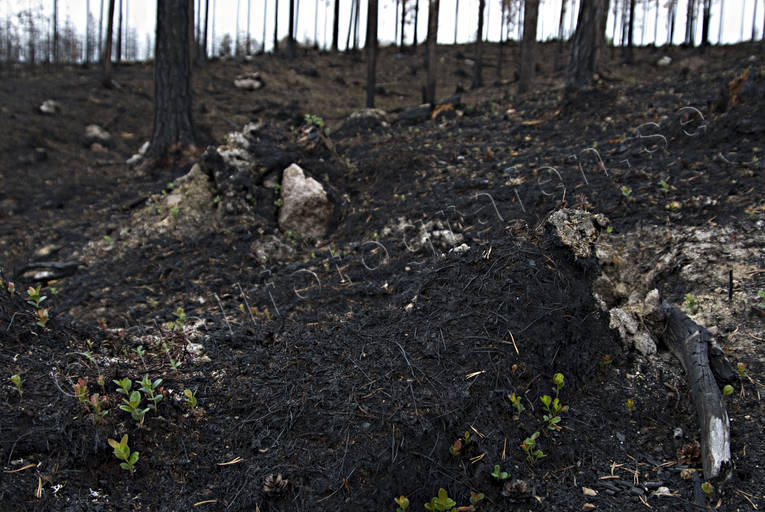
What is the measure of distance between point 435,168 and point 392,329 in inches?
148

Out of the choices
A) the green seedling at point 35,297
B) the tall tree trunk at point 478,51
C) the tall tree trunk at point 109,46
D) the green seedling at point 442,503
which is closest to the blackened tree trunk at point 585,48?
the green seedling at point 442,503

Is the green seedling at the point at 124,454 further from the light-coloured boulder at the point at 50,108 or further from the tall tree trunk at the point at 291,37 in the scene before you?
the tall tree trunk at the point at 291,37

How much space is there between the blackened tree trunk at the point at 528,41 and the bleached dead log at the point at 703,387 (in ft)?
33.8

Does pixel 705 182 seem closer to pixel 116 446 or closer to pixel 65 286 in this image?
pixel 116 446

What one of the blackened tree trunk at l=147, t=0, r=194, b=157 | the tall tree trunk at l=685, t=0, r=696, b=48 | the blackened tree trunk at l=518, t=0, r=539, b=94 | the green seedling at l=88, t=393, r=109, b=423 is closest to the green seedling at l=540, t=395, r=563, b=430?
the green seedling at l=88, t=393, r=109, b=423

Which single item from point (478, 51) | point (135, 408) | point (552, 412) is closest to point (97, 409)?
point (135, 408)

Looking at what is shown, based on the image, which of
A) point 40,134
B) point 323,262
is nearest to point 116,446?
point 323,262

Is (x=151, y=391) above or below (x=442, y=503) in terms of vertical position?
above

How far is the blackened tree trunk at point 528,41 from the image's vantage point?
11539 millimetres

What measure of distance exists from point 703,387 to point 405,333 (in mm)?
1598

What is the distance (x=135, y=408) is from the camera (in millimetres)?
2064

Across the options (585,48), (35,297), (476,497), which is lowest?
(476,497)

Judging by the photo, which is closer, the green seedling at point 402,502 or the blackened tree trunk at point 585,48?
the green seedling at point 402,502

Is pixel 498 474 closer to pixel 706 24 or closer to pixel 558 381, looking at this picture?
pixel 558 381
